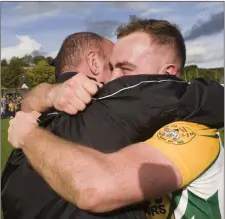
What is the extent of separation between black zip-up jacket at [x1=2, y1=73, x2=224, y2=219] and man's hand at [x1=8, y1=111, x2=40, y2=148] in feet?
0.50

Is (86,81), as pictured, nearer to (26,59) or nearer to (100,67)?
(100,67)

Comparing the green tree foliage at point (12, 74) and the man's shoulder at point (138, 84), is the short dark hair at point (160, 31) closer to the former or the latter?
the man's shoulder at point (138, 84)

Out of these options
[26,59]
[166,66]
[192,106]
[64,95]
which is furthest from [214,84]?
[26,59]

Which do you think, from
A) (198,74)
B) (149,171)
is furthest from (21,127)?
(198,74)

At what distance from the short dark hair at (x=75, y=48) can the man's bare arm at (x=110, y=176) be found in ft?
3.07

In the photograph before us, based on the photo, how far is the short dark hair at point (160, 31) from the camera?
81.2 inches

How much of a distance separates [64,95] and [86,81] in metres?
0.13

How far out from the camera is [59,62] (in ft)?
8.29

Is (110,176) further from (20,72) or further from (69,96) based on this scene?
(20,72)

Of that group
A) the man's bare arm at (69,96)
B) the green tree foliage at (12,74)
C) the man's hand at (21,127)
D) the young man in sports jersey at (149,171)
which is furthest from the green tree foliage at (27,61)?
the young man in sports jersey at (149,171)

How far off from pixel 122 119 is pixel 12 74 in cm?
5824

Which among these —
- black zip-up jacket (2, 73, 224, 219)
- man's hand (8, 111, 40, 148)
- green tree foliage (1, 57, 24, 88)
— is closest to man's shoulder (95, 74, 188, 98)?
black zip-up jacket (2, 73, 224, 219)

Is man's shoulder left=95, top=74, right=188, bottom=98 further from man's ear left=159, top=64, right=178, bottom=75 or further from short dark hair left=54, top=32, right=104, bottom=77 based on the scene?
short dark hair left=54, top=32, right=104, bottom=77

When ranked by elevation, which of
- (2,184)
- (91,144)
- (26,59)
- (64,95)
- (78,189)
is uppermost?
(64,95)
